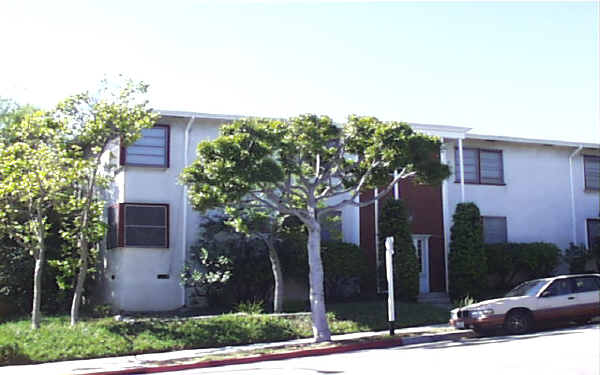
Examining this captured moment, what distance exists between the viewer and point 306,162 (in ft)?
57.8

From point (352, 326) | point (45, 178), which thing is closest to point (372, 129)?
point (352, 326)

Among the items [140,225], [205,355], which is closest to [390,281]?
[205,355]

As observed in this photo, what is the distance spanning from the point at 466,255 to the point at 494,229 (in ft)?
9.94

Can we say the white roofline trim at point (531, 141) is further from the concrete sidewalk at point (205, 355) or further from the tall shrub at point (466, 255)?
the concrete sidewalk at point (205, 355)

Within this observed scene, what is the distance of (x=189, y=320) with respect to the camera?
17984 mm

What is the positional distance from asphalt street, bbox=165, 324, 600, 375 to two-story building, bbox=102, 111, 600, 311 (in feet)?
19.0

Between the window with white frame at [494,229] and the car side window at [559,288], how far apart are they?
8802 mm

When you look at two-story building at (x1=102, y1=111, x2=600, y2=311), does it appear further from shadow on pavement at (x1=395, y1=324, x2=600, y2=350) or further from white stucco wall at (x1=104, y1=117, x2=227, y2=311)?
shadow on pavement at (x1=395, y1=324, x2=600, y2=350)

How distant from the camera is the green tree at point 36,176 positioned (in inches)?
666

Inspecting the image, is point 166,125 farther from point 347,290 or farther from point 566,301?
point 566,301

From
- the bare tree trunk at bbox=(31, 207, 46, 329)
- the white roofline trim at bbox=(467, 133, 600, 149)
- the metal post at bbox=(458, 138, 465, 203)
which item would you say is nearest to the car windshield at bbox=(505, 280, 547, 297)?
the metal post at bbox=(458, 138, 465, 203)

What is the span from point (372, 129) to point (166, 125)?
8.00 meters

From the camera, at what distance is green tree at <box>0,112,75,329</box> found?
1691cm

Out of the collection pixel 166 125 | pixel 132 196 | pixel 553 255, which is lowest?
pixel 553 255
